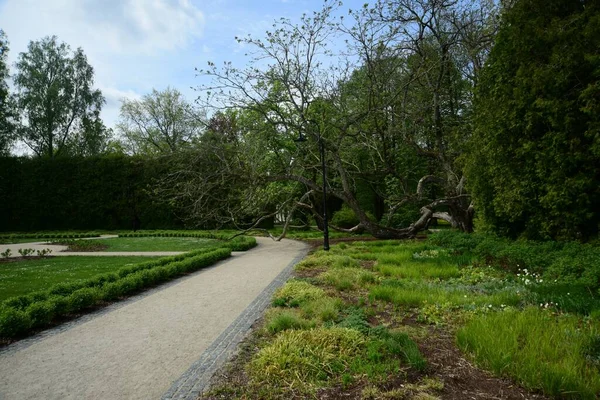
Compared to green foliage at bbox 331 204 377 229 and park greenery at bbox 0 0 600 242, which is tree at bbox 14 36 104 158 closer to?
park greenery at bbox 0 0 600 242

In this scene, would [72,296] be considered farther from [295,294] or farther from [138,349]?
[295,294]

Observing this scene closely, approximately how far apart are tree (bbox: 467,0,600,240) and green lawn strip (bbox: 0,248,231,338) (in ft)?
27.2

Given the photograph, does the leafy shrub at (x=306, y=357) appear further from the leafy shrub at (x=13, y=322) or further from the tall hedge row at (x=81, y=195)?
the tall hedge row at (x=81, y=195)

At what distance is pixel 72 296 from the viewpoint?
5777 millimetres

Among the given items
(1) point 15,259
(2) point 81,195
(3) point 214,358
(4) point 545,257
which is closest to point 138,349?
(3) point 214,358

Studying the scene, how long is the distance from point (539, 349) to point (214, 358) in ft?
10.5

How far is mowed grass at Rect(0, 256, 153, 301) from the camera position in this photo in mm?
7547

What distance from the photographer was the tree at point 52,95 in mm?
28891

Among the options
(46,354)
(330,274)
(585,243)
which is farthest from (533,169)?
(46,354)

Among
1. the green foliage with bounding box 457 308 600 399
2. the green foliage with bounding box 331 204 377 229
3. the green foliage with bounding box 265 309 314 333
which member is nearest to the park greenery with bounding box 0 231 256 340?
the green foliage with bounding box 265 309 314 333

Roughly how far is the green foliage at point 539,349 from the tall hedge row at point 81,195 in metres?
27.0

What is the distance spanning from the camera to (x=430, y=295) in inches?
206

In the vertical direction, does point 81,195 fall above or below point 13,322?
above

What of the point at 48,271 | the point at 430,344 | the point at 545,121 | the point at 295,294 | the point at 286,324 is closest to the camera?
the point at 430,344
